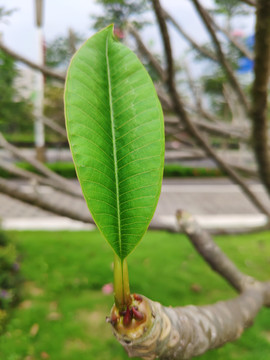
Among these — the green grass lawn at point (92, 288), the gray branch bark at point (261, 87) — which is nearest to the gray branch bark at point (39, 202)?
the gray branch bark at point (261, 87)

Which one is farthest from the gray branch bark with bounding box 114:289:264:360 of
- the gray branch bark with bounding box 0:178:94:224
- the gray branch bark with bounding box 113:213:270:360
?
the gray branch bark with bounding box 0:178:94:224

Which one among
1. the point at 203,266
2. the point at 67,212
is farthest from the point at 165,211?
the point at 67,212

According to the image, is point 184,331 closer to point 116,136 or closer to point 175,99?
point 116,136

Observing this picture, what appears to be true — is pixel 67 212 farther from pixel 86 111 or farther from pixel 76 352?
pixel 76 352

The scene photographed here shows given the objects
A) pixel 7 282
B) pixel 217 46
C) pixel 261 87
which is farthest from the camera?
pixel 7 282

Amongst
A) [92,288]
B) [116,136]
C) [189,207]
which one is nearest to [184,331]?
[116,136]

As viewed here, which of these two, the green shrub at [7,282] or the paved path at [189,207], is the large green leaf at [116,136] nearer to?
the green shrub at [7,282]
